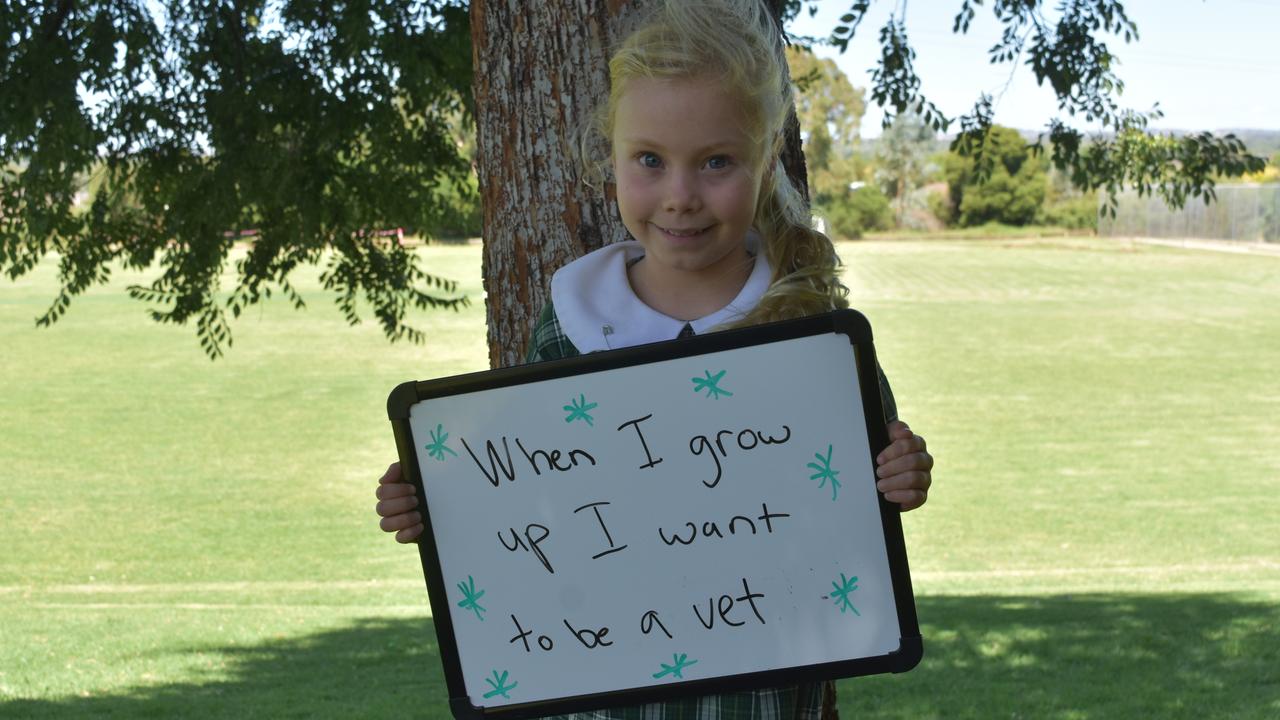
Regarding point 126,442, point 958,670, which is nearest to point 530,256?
point 958,670

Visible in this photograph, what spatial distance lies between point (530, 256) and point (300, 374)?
92.1ft

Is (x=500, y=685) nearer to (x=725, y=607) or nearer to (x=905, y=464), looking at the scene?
(x=725, y=607)

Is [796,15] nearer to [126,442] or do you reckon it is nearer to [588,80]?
[588,80]

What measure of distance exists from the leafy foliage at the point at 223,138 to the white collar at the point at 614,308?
5.01m

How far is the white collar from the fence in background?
5288 centimetres

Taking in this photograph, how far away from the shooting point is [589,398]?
2049 mm

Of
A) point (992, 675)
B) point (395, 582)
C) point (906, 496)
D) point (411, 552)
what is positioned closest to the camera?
point (906, 496)

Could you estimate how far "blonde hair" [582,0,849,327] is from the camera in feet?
6.73

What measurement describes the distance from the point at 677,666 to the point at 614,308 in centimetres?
58

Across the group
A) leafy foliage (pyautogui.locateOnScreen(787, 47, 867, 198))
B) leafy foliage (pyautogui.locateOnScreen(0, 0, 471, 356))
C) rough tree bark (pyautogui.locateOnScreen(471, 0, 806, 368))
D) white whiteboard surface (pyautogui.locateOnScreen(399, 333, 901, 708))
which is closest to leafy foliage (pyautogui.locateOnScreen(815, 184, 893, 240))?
leafy foliage (pyautogui.locateOnScreen(787, 47, 867, 198))

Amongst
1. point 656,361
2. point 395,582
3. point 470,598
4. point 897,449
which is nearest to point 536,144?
point 656,361

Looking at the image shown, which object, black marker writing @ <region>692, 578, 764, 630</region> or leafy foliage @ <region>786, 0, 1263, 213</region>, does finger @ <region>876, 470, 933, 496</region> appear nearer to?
black marker writing @ <region>692, 578, 764, 630</region>

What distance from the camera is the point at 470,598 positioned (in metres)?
2.12

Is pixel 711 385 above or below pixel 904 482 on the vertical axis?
above
